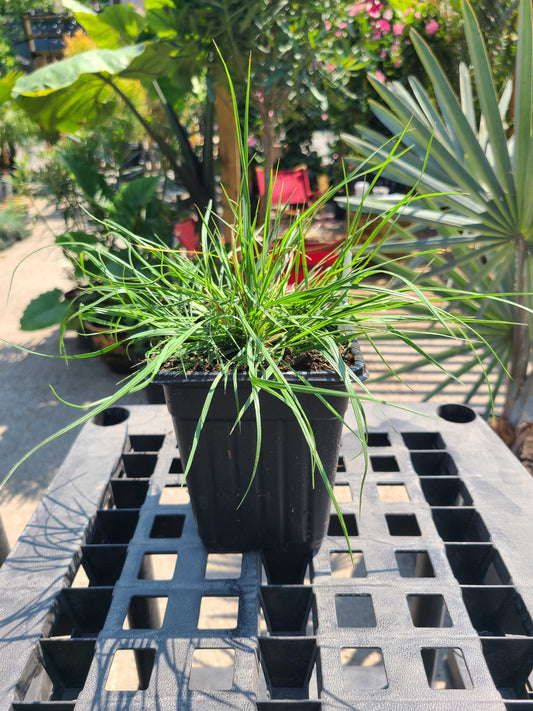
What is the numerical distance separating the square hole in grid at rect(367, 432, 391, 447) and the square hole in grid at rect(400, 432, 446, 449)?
32 millimetres

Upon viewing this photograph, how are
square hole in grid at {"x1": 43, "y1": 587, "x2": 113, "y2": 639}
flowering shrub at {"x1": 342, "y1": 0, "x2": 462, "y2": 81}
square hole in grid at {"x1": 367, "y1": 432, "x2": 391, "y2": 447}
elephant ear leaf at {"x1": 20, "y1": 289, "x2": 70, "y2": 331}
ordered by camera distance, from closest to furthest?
1. square hole in grid at {"x1": 43, "y1": 587, "x2": 113, "y2": 639}
2. square hole in grid at {"x1": 367, "y1": 432, "x2": 391, "y2": 447}
3. elephant ear leaf at {"x1": 20, "y1": 289, "x2": 70, "y2": 331}
4. flowering shrub at {"x1": 342, "y1": 0, "x2": 462, "y2": 81}

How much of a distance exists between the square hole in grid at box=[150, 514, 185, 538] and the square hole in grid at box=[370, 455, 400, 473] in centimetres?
35

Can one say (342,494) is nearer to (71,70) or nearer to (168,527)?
(168,527)

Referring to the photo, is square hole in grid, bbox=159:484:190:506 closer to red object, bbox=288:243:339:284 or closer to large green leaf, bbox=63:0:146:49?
red object, bbox=288:243:339:284

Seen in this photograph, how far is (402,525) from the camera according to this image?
0.84 metres

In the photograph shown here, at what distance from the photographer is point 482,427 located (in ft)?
3.39

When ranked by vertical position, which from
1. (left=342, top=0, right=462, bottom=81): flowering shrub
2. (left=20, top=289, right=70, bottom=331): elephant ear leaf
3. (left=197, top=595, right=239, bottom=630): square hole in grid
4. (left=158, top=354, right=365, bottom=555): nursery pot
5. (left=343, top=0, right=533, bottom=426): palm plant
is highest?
(left=342, top=0, right=462, bottom=81): flowering shrub

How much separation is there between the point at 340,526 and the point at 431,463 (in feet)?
0.80

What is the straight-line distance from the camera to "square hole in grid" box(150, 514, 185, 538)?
2.80 feet

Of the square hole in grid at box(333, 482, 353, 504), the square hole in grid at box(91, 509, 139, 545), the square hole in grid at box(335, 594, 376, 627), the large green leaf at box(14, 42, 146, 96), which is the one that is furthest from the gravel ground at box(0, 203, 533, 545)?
the square hole in grid at box(91, 509, 139, 545)

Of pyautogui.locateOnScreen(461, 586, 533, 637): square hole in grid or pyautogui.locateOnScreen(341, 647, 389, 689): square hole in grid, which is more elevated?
Result: pyautogui.locateOnScreen(461, 586, 533, 637): square hole in grid

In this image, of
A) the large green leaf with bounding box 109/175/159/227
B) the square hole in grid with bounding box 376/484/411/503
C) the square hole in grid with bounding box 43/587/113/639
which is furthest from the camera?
the large green leaf with bounding box 109/175/159/227

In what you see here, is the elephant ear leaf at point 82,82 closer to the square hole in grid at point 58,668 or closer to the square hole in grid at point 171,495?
the square hole in grid at point 171,495

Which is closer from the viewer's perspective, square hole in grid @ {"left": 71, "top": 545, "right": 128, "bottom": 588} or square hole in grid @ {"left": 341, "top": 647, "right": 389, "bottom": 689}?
square hole in grid @ {"left": 71, "top": 545, "right": 128, "bottom": 588}
